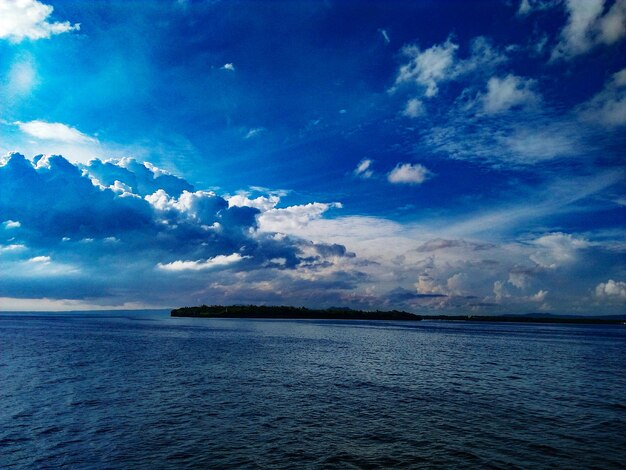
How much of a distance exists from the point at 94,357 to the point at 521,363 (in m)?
83.6

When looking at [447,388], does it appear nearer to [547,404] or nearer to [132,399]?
[547,404]

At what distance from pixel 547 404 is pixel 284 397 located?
2933 centimetres

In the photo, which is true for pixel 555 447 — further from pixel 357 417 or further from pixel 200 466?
pixel 200 466

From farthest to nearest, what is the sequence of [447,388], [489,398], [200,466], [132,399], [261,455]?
[447,388] → [489,398] → [132,399] → [261,455] → [200,466]

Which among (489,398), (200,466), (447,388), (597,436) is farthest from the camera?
(447,388)

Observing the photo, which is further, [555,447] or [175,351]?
[175,351]

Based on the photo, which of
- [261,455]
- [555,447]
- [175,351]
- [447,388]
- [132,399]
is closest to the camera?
[261,455]

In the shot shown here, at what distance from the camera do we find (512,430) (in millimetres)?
33812

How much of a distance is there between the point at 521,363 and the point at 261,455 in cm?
7014

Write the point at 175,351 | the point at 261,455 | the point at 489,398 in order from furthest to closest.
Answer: the point at 175,351
the point at 489,398
the point at 261,455

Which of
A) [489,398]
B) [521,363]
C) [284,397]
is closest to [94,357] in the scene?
[284,397]

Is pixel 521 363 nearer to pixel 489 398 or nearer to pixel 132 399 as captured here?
pixel 489 398

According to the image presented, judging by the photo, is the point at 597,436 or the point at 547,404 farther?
the point at 547,404

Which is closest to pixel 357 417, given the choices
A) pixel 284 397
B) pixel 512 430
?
pixel 284 397
